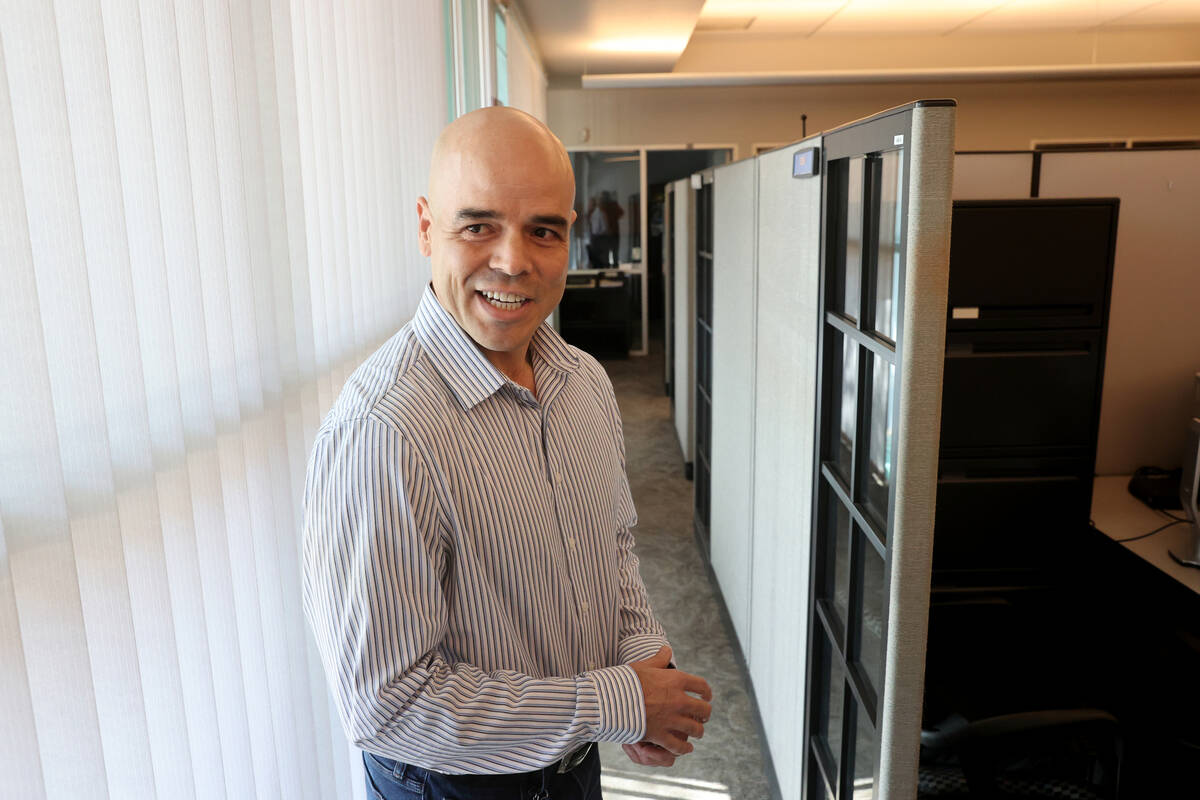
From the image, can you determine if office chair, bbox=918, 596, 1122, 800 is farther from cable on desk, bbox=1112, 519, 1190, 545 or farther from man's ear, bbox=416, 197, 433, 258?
man's ear, bbox=416, 197, 433, 258

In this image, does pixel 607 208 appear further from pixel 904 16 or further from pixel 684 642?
pixel 684 642

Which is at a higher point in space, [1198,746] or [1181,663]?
[1181,663]

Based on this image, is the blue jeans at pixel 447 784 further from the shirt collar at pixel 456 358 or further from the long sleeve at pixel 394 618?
the shirt collar at pixel 456 358

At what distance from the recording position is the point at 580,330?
9320 mm

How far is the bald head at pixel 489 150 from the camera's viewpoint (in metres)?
0.95

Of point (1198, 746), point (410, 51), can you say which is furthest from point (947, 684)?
point (410, 51)

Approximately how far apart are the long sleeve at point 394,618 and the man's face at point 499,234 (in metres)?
0.20

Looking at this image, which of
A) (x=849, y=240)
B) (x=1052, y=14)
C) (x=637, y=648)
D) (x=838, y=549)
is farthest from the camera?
(x=1052, y=14)

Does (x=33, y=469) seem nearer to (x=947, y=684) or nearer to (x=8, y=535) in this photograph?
(x=8, y=535)

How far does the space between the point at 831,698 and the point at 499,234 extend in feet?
4.45

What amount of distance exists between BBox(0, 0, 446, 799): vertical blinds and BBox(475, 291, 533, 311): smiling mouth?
1.14 feet

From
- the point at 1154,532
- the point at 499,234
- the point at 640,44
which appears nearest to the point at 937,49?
the point at 640,44

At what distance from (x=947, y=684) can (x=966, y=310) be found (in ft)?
3.26

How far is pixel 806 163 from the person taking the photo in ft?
5.92
